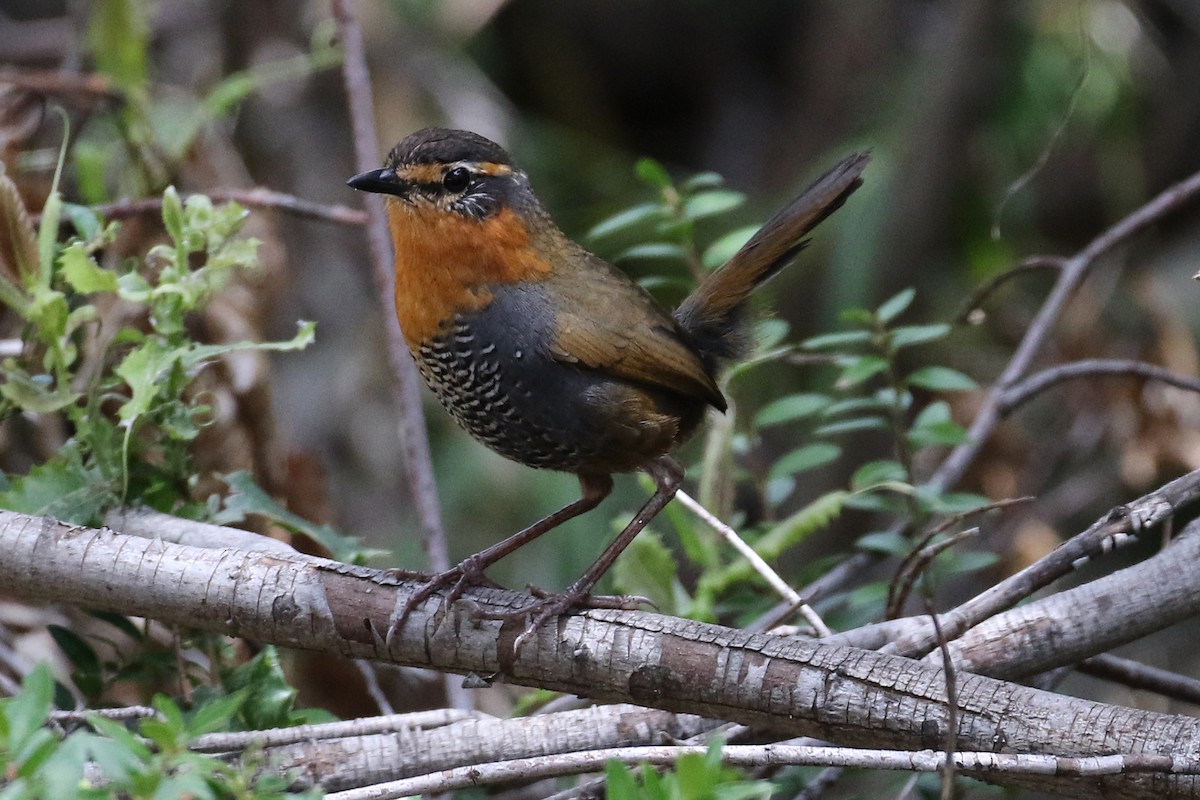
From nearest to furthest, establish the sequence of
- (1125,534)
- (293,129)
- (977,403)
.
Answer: (1125,534) → (977,403) → (293,129)

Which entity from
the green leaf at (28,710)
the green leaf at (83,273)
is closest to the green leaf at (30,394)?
the green leaf at (83,273)

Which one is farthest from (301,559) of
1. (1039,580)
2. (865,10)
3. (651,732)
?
(865,10)

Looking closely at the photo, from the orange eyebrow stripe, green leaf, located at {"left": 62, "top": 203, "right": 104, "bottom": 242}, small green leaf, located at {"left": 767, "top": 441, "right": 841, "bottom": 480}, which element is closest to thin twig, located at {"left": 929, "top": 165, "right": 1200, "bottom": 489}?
small green leaf, located at {"left": 767, "top": 441, "right": 841, "bottom": 480}

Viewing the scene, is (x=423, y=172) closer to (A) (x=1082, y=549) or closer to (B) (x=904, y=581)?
(B) (x=904, y=581)

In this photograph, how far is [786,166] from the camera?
7672 millimetres

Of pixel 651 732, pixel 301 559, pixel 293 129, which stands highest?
pixel 293 129

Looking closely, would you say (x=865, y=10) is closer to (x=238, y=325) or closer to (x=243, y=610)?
(x=238, y=325)

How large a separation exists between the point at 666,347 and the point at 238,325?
1.24 metres

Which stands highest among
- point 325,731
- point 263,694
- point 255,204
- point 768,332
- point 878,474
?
point 255,204

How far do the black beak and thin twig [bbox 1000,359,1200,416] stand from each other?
1787 millimetres

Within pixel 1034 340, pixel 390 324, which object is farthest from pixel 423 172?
pixel 1034 340

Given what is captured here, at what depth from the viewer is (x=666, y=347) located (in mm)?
3408

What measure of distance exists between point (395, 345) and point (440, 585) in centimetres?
104

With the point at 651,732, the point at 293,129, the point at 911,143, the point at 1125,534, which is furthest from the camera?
the point at 293,129
